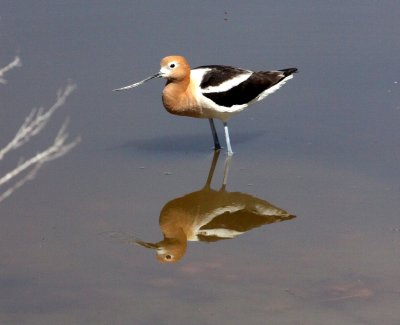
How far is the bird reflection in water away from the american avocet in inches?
35.8

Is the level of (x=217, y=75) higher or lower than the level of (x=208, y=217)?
higher

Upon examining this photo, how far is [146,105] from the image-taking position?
924 centimetres

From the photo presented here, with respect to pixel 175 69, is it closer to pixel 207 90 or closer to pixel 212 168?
pixel 207 90

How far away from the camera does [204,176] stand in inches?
316

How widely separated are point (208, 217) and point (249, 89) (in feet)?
6.02

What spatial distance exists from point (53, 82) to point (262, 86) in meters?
1.98

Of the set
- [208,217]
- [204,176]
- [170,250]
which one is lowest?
[170,250]

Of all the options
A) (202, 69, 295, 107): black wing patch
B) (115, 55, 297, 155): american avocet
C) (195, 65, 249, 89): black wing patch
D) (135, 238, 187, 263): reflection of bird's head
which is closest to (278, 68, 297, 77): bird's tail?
(202, 69, 295, 107): black wing patch

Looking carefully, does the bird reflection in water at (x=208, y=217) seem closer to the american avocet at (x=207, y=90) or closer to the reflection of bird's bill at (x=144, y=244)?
the reflection of bird's bill at (x=144, y=244)

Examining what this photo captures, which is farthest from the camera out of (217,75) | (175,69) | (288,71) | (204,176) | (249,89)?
(288,71)

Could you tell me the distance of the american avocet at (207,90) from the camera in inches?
333

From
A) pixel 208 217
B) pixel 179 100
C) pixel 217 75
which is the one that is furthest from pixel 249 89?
pixel 208 217

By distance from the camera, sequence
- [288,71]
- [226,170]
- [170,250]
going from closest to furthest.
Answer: [170,250] < [226,170] < [288,71]

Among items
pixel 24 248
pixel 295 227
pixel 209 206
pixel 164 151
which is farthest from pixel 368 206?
pixel 24 248
